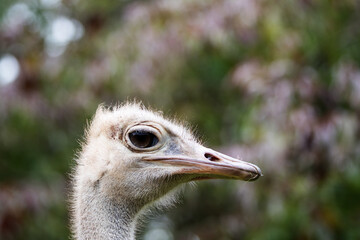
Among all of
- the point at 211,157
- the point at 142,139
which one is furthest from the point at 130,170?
the point at 211,157

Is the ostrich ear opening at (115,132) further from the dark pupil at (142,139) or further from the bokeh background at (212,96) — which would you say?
the bokeh background at (212,96)

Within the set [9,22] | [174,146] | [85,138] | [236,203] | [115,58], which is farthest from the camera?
[9,22]

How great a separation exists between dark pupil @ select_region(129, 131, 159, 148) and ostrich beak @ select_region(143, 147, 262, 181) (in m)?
0.06

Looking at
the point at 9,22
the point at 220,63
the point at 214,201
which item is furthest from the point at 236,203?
the point at 9,22

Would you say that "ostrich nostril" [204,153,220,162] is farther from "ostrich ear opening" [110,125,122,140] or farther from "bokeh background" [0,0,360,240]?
"bokeh background" [0,0,360,240]

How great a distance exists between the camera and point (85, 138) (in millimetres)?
3312

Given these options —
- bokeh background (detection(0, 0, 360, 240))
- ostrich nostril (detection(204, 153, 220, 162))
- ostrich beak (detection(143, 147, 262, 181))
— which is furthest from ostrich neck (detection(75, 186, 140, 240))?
bokeh background (detection(0, 0, 360, 240))

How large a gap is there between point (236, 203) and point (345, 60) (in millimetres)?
2190

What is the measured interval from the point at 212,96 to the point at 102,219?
5.01m

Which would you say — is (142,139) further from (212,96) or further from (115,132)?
(212,96)

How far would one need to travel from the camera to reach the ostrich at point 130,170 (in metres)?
2.88

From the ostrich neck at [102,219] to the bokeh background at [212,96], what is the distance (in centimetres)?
224

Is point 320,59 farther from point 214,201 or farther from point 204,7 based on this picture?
point 214,201

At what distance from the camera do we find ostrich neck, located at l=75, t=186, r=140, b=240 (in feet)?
9.35
